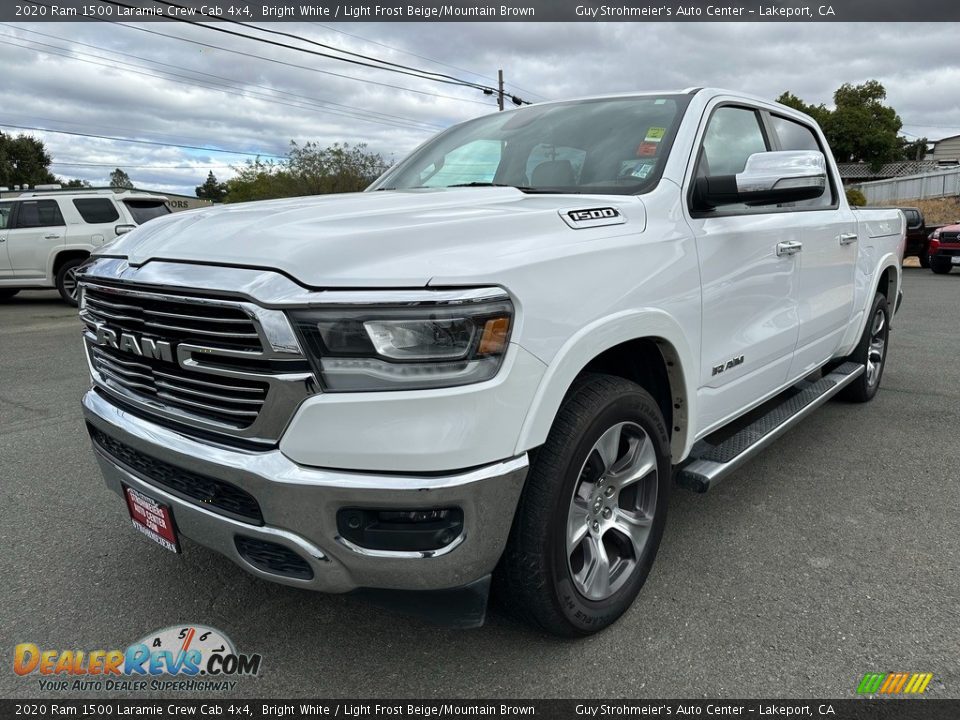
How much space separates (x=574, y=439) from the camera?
2012 millimetres

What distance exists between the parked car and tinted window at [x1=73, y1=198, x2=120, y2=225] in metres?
18.1

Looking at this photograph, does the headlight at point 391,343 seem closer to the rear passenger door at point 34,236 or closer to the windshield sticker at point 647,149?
the windshield sticker at point 647,149

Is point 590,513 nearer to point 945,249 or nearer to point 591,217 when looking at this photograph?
point 591,217

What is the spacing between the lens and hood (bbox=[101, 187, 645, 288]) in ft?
5.80

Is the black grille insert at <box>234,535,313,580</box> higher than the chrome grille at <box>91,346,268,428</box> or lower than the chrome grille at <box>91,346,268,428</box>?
lower

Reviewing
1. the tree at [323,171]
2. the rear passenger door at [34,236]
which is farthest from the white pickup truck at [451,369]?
the tree at [323,171]

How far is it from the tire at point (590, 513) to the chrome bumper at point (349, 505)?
0.14m

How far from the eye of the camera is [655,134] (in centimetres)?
280

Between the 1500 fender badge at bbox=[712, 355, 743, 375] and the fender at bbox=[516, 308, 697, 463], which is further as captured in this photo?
the 1500 fender badge at bbox=[712, 355, 743, 375]

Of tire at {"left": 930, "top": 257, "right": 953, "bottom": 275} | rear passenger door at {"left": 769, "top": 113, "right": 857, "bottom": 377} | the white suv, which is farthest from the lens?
tire at {"left": 930, "top": 257, "right": 953, "bottom": 275}

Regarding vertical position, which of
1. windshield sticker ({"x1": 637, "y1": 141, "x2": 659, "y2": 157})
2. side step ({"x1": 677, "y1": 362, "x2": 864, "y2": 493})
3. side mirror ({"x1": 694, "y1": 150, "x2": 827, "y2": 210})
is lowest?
side step ({"x1": 677, "y1": 362, "x2": 864, "y2": 493})

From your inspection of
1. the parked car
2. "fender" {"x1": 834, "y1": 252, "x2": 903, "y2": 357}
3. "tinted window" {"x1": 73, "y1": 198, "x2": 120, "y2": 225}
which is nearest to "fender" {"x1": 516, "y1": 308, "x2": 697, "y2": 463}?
"fender" {"x1": 834, "y1": 252, "x2": 903, "y2": 357}

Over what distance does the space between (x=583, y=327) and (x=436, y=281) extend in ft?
1.68

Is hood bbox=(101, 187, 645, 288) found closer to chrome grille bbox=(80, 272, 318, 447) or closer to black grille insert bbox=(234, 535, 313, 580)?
chrome grille bbox=(80, 272, 318, 447)
